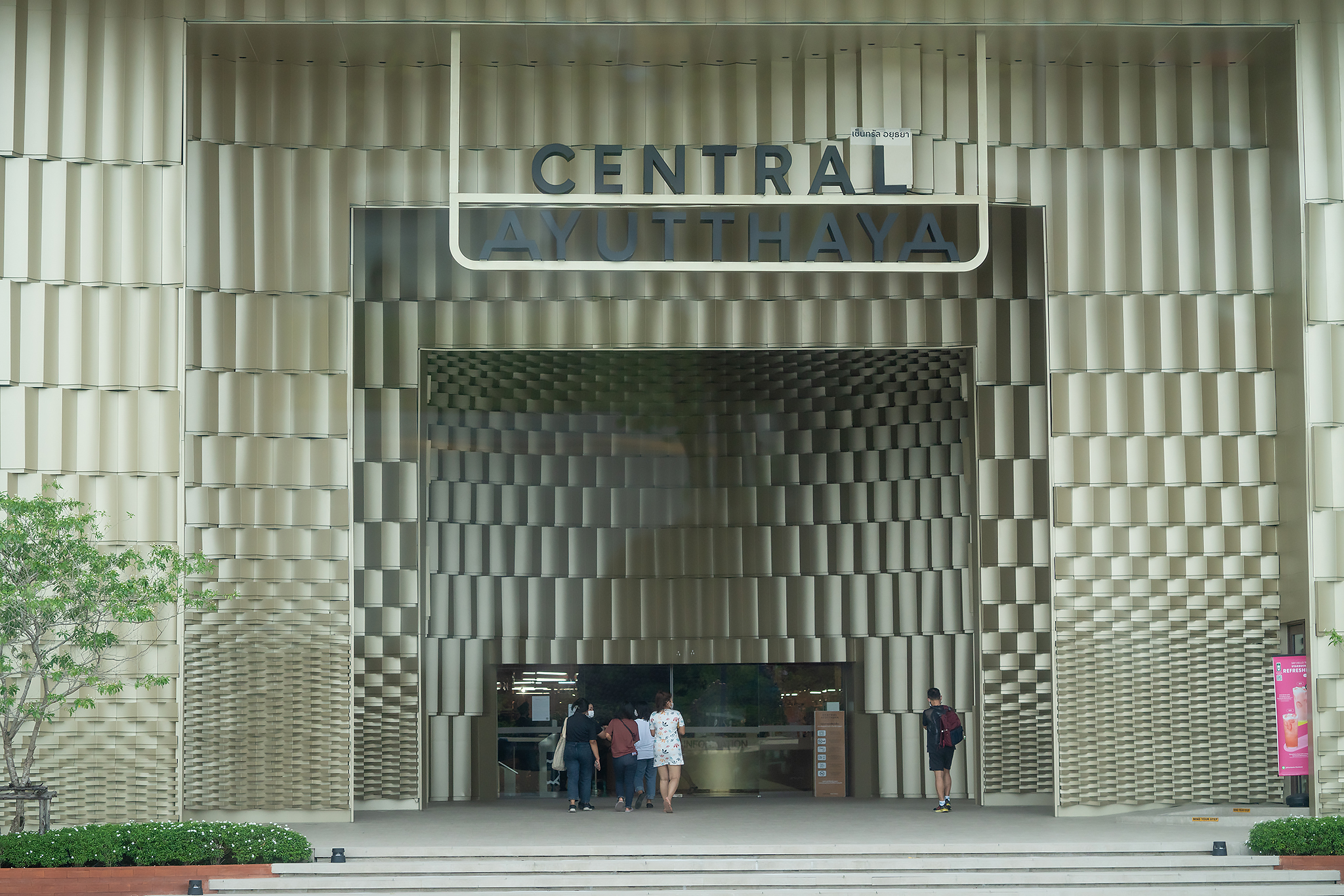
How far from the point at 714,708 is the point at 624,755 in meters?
3.18

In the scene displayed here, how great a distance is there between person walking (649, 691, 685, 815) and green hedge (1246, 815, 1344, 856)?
5.93 metres

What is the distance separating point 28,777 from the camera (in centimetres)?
1212

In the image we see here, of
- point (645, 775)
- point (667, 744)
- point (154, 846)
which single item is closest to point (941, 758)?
point (667, 744)

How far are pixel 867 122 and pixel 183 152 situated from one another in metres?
6.93

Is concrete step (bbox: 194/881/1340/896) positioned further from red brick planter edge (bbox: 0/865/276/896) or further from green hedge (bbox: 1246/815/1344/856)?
red brick planter edge (bbox: 0/865/276/896)

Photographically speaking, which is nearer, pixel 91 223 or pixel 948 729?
pixel 91 223

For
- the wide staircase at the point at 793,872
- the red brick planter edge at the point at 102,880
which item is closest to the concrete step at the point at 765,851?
the wide staircase at the point at 793,872

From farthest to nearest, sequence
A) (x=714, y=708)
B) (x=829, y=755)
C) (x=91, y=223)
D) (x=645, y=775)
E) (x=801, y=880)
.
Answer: (x=714, y=708) < (x=829, y=755) < (x=645, y=775) < (x=91, y=223) < (x=801, y=880)

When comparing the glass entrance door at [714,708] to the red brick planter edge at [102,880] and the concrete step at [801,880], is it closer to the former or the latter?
the concrete step at [801,880]

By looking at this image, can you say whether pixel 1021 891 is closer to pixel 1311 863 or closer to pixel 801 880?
pixel 801 880

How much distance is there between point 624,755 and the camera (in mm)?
16391

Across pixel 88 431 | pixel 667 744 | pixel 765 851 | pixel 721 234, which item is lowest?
pixel 765 851

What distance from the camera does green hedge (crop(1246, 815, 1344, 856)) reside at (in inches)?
483

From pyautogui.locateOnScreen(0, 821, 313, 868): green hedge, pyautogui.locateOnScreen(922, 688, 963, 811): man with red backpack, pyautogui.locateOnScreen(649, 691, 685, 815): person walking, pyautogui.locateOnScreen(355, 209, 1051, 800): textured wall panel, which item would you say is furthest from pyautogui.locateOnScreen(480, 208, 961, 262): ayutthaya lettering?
pyautogui.locateOnScreen(0, 821, 313, 868): green hedge
